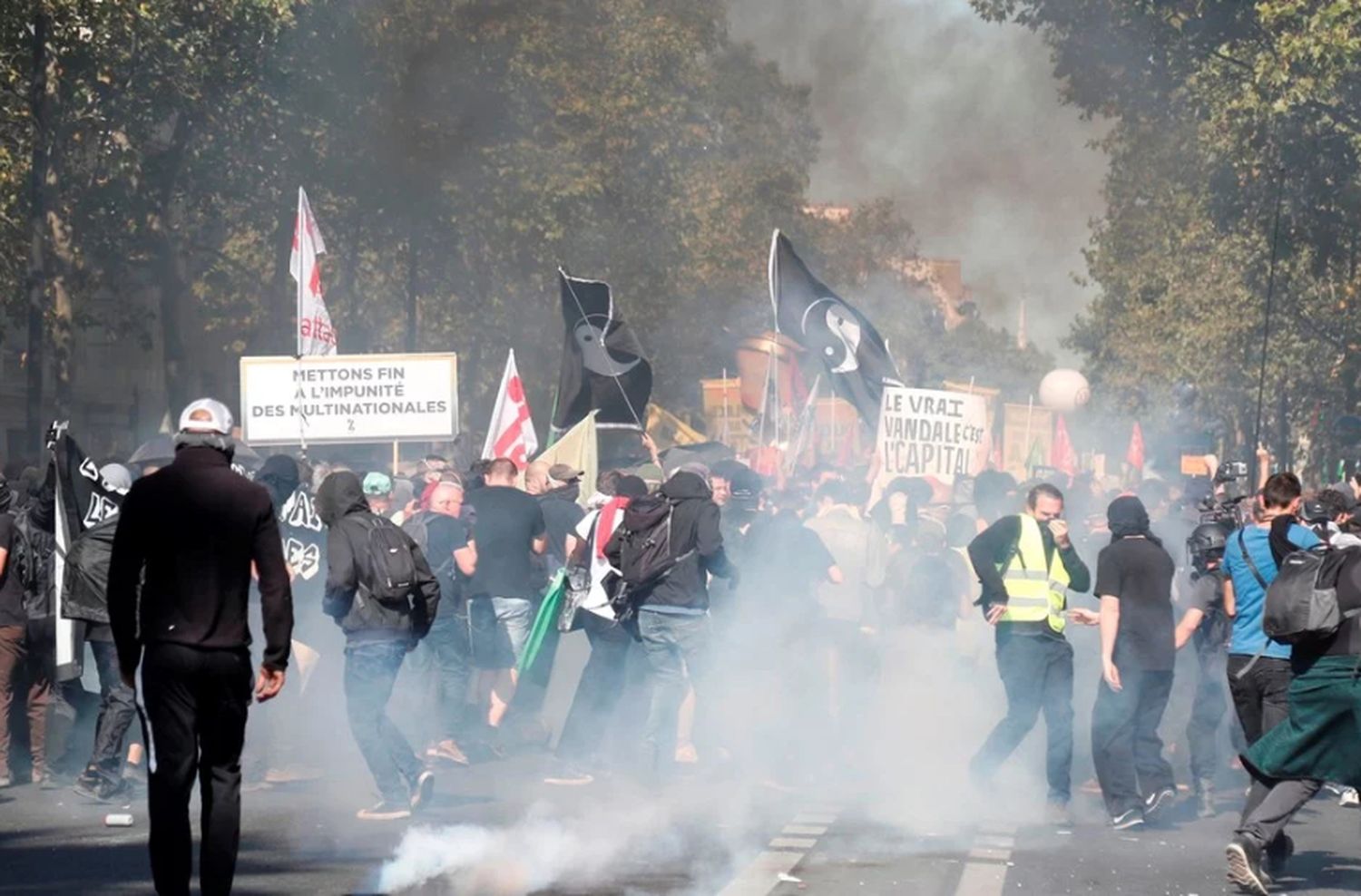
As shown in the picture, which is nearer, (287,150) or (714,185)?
(287,150)

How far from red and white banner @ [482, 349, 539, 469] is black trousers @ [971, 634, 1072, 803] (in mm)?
9956

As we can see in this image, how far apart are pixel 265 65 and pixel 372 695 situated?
22.7 m

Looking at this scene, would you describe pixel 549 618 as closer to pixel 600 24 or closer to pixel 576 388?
pixel 576 388

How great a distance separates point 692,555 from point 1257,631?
324cm

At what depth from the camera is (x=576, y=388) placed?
21406 mm

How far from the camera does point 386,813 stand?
33.6 feet

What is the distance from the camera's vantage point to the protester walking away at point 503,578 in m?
12.9

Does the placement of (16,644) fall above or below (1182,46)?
below

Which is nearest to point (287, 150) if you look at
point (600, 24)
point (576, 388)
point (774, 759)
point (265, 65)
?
point (265, 65)

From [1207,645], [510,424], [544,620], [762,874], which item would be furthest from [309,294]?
[762,874]

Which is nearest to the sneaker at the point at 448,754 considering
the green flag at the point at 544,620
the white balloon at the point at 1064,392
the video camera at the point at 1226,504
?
the green flag at the point at 544,620

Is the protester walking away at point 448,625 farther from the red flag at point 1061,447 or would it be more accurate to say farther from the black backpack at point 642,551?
the red flag at point 1061,447

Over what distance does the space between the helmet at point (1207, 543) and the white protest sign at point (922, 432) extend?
29.7 ft

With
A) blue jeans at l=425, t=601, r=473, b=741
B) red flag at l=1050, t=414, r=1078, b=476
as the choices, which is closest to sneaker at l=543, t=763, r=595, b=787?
blue jeans at l=425, t=601, r=473, b=741
